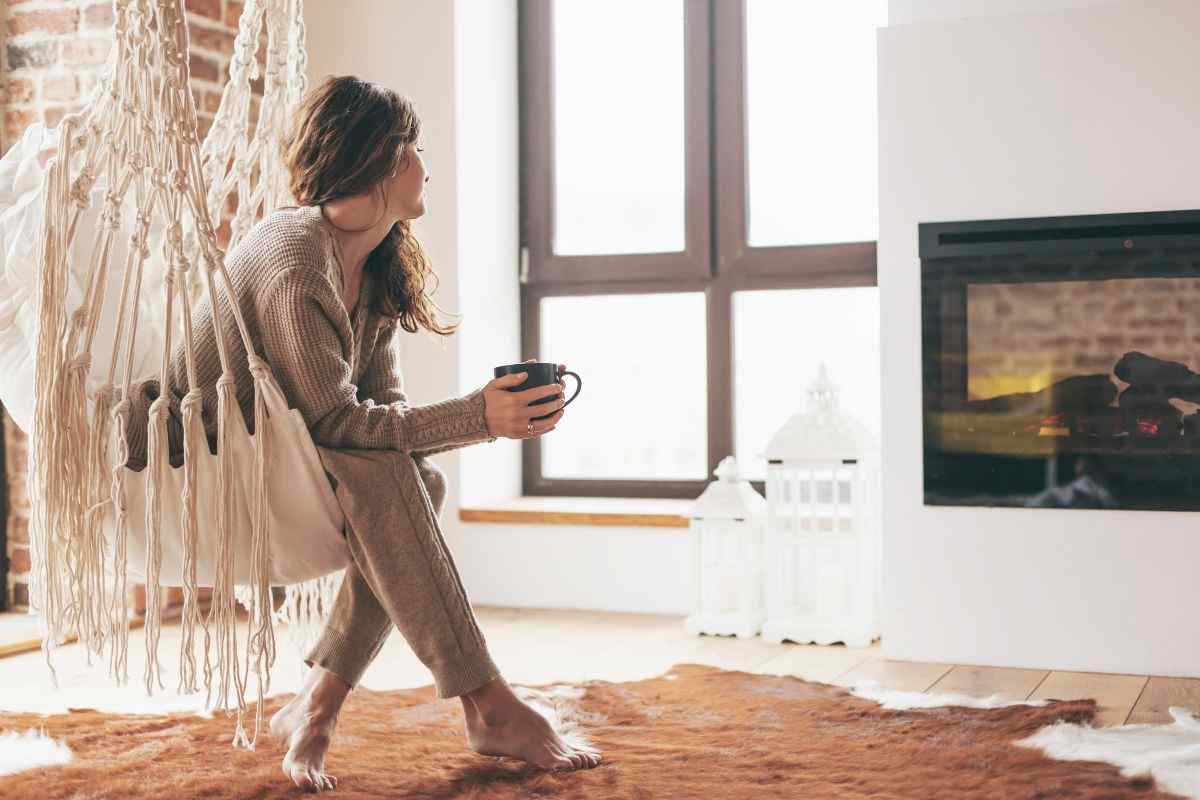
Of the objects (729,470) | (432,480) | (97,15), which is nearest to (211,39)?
(97,15)

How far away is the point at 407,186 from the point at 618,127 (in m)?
2.04

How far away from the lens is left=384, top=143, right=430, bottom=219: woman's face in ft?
6.52

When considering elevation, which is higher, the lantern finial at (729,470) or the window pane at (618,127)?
the window pane at (618,127)

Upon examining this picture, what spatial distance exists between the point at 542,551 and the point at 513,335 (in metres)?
0.69

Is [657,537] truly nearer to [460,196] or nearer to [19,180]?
[460,196]

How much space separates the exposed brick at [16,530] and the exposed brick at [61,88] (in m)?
1.09

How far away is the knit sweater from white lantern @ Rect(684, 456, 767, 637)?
143 centimetres

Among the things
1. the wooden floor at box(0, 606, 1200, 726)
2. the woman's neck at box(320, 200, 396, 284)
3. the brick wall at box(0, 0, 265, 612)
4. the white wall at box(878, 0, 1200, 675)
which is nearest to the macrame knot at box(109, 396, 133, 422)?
the woman's neck at box(320, 200, 396, 284)

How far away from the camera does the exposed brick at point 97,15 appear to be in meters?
3.40

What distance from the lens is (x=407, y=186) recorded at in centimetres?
200

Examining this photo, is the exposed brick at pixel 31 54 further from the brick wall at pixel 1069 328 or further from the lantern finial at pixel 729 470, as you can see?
the brick wall at pixel 1069 328

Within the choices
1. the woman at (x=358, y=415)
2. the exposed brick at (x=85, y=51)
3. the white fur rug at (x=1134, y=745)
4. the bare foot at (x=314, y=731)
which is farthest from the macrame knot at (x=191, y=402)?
the exposed brick at (x=85, y=51)

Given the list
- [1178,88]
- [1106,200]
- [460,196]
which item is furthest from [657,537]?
[1178,88]

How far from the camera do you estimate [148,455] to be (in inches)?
68.7
